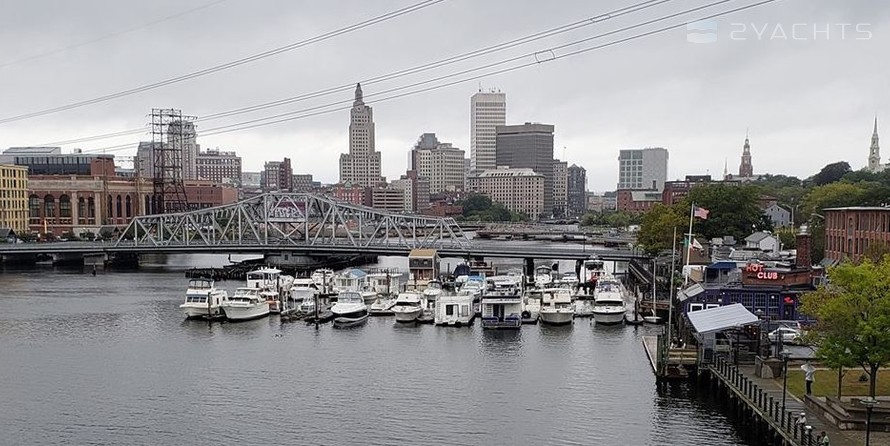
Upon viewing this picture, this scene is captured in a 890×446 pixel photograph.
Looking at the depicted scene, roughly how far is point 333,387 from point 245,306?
21.7 metres

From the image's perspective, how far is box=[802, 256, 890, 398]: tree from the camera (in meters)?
25.5

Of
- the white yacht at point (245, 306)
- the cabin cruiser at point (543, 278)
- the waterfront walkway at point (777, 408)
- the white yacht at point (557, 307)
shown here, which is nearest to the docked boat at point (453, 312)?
the white yacht at point (557, 307)

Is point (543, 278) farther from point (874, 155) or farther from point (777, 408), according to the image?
point (874, 155)

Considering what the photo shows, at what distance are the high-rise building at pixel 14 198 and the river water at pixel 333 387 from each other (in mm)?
74011

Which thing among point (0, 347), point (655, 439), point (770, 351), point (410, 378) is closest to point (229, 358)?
point (410, 378)

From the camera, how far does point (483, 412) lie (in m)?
32.4

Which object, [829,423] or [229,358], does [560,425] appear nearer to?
[829,423]

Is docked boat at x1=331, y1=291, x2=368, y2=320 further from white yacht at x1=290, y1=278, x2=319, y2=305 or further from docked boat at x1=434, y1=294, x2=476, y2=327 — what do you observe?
docked boat at x1=434, y1=294, x2=476, y2=327

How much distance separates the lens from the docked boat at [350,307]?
5453 centimetres

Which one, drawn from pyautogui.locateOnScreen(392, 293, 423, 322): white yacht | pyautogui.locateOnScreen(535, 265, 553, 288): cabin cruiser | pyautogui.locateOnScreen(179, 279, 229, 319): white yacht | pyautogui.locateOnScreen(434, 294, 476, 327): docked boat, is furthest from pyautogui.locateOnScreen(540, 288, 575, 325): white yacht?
pyautogui.locateOnScreen(179, 279, 229, 319): white yacht

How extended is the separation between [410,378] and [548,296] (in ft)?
68.1

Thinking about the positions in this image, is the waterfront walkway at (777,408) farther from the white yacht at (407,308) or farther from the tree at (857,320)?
the white yacht at (407,308)

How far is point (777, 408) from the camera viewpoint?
2659 centimetres

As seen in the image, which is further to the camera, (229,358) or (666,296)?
(666,296)
